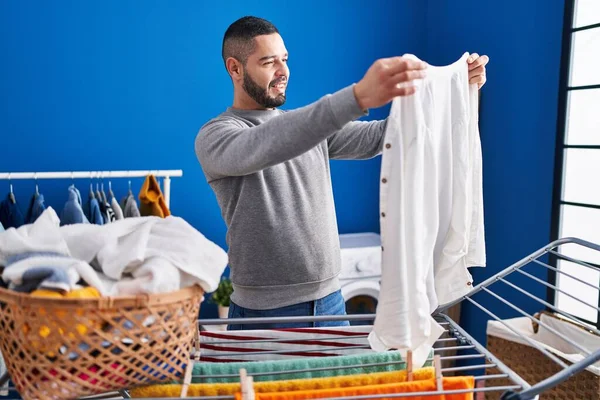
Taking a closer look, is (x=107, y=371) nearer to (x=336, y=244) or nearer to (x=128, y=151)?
(x=336, y=244)

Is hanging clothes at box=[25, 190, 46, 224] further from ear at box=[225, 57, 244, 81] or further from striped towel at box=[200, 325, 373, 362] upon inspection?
striped towel at box=[200, 325, 373, 362]

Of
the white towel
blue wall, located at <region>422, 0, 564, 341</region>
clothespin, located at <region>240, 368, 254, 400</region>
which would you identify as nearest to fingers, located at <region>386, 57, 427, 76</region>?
the white towel

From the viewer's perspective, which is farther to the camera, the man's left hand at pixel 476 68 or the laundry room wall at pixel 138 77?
the laundry room wall at pixel 138 77

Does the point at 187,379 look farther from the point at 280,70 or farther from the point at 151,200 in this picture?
the point at 151,200

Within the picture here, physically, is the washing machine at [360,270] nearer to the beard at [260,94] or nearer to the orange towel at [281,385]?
the beard at [260,94]

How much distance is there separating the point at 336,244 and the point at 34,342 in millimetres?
931

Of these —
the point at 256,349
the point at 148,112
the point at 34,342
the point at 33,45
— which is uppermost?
the point at 33,45

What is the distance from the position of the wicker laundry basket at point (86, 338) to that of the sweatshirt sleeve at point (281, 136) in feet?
1.13

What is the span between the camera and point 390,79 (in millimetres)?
922

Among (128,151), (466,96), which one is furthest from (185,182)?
(466,96)

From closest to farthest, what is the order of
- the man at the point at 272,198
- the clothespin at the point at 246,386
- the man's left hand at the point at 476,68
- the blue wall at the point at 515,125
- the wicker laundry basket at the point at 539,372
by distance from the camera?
the clothespin at the point at 246,386, the man's left hand at the point at 476,68, the man at the point at 272,198, the wicker laundry basket at the point at 539,372, the blue wall at the point at 515,125

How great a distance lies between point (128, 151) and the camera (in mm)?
3074

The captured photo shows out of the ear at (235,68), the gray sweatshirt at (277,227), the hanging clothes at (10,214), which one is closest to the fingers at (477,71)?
the gray sweatshirt at (277,227)

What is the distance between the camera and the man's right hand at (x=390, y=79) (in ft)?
3.00
